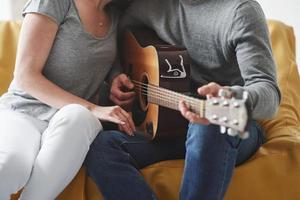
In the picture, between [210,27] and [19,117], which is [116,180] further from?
[210,27]

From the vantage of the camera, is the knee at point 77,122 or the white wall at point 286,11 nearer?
the knee at point 77,122

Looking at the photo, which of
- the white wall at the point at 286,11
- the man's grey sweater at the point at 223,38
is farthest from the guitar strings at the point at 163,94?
the white wall at the point at 286,11

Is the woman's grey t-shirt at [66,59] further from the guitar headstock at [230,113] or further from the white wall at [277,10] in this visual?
the white wall at [277,10]

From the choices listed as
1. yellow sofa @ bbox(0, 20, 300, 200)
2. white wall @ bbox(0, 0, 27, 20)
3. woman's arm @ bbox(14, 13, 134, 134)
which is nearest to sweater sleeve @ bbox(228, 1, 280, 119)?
yellow sofa @ bbox(0, 20, 300, 200)

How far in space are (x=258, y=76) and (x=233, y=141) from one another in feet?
0.54

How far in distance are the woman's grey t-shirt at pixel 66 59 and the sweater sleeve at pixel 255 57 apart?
0.43 metres

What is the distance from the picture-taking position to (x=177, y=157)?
132 centimetres

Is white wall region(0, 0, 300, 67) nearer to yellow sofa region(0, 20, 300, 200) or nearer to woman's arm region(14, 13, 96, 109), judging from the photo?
yellow sofa region(0, 20, 300, 200)

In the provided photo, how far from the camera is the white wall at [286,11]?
81.8 inches

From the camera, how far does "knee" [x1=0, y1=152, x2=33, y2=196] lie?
3.61 feet

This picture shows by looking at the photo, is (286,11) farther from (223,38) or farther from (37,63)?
(37,63)

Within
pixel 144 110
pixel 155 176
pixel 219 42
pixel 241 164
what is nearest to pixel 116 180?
pixel 155 176

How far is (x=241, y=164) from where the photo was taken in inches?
50.6

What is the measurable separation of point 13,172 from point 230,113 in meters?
0.56
